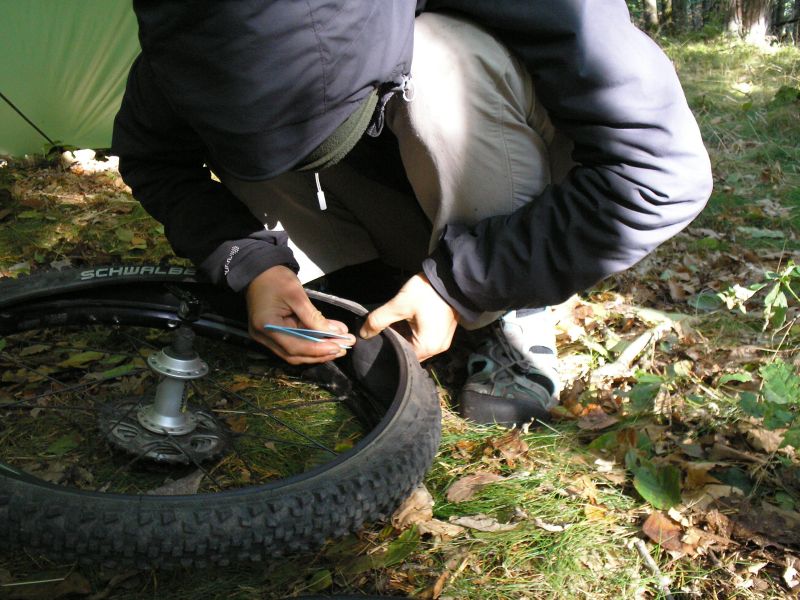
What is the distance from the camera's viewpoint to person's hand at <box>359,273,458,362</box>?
1.67m

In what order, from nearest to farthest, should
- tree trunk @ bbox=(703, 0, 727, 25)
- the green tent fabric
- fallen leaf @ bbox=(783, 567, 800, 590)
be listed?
1. fallen leaf @ bbox=(783, 567, 800, 590)
2. the green tent fabric
3. tree trunk @ bbox=(703, 0, 727, 25)

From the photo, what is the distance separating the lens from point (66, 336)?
208 centimetres

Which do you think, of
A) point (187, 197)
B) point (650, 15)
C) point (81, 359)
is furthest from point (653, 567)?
point (650, 15)

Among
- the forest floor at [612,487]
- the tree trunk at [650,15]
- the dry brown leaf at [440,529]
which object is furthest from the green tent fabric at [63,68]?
the tree trunk at [650,15]

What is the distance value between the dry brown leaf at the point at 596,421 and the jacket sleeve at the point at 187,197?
0.76 meters

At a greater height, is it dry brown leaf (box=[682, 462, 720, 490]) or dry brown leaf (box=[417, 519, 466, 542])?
dry brown leaf (box=[682, 462, 720, 490])

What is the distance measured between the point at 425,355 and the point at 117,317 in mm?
795

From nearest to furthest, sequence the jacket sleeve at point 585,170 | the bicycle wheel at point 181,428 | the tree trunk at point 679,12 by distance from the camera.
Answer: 1. the bicycle wheel at point 181,428
2. the jacket sleeve at point 585,170
3. the tree trunk at point 679,12

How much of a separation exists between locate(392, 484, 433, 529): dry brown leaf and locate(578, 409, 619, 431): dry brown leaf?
42cm

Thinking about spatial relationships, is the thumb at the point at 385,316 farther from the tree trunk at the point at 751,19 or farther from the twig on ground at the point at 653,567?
the tree trunk at the point at 751,19

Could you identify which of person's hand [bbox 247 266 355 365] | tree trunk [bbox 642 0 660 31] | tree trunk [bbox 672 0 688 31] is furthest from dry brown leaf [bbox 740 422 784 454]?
tree trunk [bbox 672 0 688 31]

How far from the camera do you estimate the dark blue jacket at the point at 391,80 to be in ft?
3.87

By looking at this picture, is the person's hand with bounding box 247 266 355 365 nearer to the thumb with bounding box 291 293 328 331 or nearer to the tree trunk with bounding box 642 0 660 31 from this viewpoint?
the thumb with bounding box 291 293 328 331

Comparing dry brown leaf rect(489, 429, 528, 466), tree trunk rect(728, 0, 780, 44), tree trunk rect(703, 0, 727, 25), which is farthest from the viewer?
tree trunk rect(703, 0, 727, 25)
